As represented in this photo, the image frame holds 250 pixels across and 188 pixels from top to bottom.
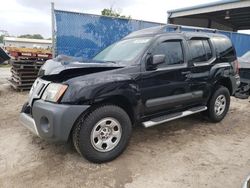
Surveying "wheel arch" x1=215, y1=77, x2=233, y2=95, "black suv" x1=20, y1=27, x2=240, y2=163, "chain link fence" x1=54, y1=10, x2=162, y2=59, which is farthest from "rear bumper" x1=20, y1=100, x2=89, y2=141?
"chain link fence" x1=54, y1=10, x2=162, y2=59

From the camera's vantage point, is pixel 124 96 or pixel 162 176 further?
pixel 124 96

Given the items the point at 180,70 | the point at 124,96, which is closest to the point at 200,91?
the point at 180,70

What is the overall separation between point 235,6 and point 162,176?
39.4 feet

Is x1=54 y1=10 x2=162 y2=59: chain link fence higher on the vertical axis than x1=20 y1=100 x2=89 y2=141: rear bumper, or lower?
higher

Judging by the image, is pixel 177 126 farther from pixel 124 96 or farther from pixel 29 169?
pixel 29 169

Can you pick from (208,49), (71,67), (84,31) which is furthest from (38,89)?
(84,31)

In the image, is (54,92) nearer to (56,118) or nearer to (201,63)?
(56,118)

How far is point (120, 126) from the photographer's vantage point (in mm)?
3725

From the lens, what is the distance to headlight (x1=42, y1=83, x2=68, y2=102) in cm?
331

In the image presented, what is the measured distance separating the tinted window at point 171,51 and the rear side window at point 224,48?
120 cm

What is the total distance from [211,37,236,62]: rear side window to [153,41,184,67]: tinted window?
1.20m

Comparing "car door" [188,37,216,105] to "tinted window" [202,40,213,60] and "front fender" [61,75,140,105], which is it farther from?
"front fender" [61,75,140,105]

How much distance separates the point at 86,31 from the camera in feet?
26.3

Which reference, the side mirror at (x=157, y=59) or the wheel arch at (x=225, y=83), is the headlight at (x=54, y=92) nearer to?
the side mirror at (x=157, y=59)
